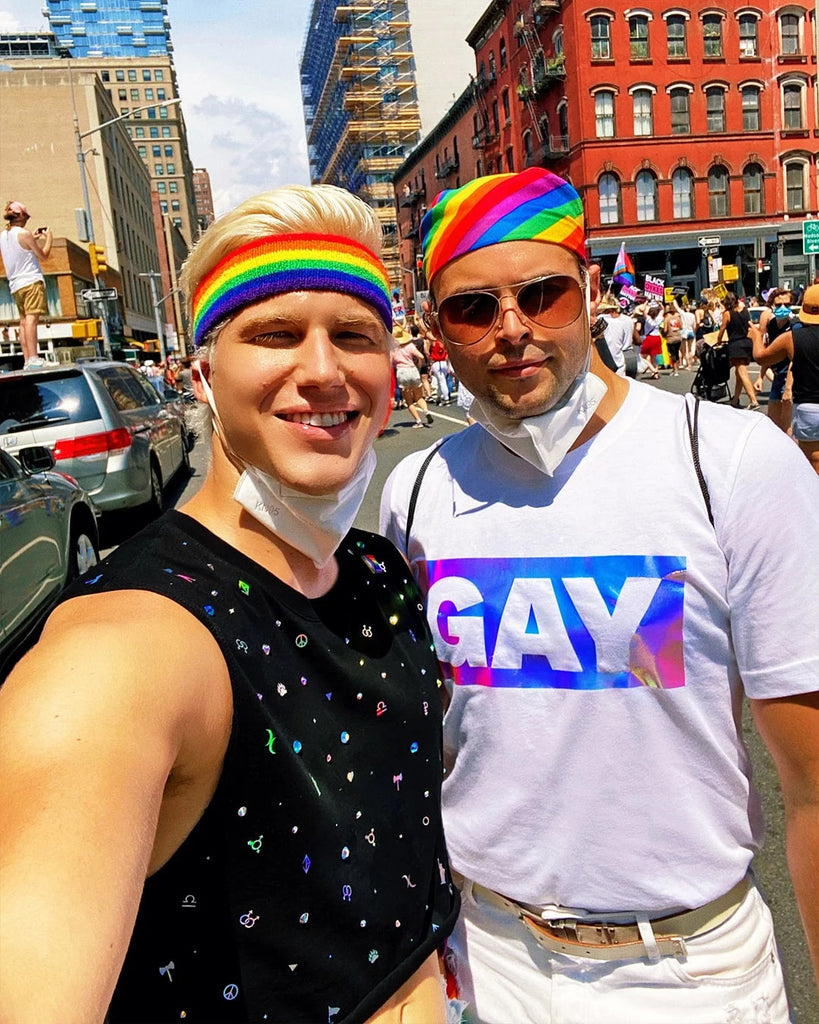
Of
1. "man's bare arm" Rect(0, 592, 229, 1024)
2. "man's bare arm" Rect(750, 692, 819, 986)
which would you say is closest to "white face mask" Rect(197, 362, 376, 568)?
"man's bare arm" Rect(0, 592, 229, 1024)

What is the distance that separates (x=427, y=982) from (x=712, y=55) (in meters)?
47.2

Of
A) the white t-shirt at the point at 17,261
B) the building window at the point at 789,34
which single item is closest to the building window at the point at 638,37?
the building window at the point at 789,34

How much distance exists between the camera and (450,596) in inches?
66.7

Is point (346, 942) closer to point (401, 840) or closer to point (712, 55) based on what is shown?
point (401, 840)

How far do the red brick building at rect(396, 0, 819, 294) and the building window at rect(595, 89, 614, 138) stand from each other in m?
0.05

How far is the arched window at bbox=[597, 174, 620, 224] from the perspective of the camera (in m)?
39.9

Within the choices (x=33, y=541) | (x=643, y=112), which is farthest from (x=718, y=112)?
(x=33, y=541)

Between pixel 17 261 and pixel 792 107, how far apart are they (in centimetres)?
4310

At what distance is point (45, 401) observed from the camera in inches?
317

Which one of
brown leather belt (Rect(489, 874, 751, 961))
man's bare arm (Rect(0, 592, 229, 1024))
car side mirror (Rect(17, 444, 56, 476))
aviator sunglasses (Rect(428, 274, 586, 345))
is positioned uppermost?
aviator sunglasses (Rect(428, 274, 586, 345))

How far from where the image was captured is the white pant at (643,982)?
1.52m

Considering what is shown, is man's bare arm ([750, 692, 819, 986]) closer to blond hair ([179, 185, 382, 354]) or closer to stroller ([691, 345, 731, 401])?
blond hair ([179, 185, 382, 354])

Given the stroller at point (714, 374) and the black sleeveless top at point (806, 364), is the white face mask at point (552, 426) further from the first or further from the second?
the stroller at point (714, 374)

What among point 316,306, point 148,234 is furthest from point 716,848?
point 148,234
